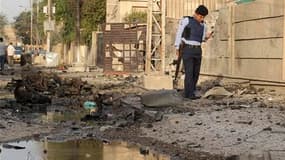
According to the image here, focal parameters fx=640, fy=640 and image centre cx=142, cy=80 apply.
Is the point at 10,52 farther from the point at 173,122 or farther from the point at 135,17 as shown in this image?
the point at 173,122

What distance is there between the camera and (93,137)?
33.5ft

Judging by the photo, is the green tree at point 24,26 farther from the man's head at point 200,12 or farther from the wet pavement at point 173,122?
the man's head at point 200,12

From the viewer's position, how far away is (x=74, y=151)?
29.1ft

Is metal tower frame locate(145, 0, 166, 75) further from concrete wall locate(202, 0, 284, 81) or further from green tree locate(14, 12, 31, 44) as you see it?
green tree locate(14, 12, 31, 44)

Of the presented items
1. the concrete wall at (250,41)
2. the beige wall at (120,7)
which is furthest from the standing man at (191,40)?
the beige wall at (120,7)

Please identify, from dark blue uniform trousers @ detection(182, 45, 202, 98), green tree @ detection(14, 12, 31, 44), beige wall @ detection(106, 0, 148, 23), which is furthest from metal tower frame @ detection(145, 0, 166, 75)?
green tree @ detection(14, 12, 31, 44)

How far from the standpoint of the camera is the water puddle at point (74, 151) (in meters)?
8.39

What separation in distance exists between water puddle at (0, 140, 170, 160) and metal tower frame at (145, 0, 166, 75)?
10763 mm

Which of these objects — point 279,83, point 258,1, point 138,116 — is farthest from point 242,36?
point 138,116

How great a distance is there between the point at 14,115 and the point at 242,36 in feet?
23.5

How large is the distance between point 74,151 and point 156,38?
15362 millimetres

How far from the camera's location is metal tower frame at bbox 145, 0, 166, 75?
20938mm

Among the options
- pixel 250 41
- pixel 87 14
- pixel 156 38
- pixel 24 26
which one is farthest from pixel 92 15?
pixel 24 26

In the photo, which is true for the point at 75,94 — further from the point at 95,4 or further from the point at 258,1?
the point at 95,4
